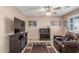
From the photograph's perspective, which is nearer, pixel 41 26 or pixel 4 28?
pixel 4 28

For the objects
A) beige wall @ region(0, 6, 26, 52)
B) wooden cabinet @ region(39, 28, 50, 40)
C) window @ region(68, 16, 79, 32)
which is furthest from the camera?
wooden cabinet @ region(39, 28, 50, 40)

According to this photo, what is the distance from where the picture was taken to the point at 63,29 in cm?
917

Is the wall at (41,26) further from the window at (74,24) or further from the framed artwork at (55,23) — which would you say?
the window at (74,24)

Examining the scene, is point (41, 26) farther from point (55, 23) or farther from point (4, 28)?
point (4, 28)

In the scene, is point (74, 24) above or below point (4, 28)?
above

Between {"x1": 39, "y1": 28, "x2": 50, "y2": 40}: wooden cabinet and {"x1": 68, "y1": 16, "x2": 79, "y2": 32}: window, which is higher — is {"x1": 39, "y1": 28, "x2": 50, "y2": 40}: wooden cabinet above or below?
below

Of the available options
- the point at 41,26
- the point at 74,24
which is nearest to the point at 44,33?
the point at 41,26

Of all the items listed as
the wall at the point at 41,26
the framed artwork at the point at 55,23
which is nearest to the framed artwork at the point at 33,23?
the wall at the point at 41,26

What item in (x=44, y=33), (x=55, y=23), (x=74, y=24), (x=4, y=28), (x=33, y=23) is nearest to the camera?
(x=4, y=28)

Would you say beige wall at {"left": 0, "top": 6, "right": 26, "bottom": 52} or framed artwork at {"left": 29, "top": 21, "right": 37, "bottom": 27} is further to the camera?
framed artwork at {"left": 29, "top": 21, "right": 37, "bottom": 27}

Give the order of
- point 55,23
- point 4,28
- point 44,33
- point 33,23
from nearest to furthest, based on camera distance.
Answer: point 4,28 → point 44,33 → point 33,23 → point 55,23

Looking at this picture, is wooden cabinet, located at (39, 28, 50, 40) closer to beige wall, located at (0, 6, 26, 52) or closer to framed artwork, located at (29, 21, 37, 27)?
framed artwork, located at (29, 21, 37, 27)

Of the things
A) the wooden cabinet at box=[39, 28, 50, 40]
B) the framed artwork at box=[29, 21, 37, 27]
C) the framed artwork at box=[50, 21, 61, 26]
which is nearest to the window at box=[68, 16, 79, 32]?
the framed artwork at box=[50, 21, 61, 26]

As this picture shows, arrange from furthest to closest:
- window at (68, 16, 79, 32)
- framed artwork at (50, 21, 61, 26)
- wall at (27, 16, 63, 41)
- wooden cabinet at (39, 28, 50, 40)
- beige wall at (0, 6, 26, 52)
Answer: framed artwork at (50, 21, 61, 26) → wall at (27, 16, 63, 41) → wooden cabinet at (39, 28, 50, 40) → window at (68, 16, 79, 32) → beige wall at (0, 6, 26, 52)
